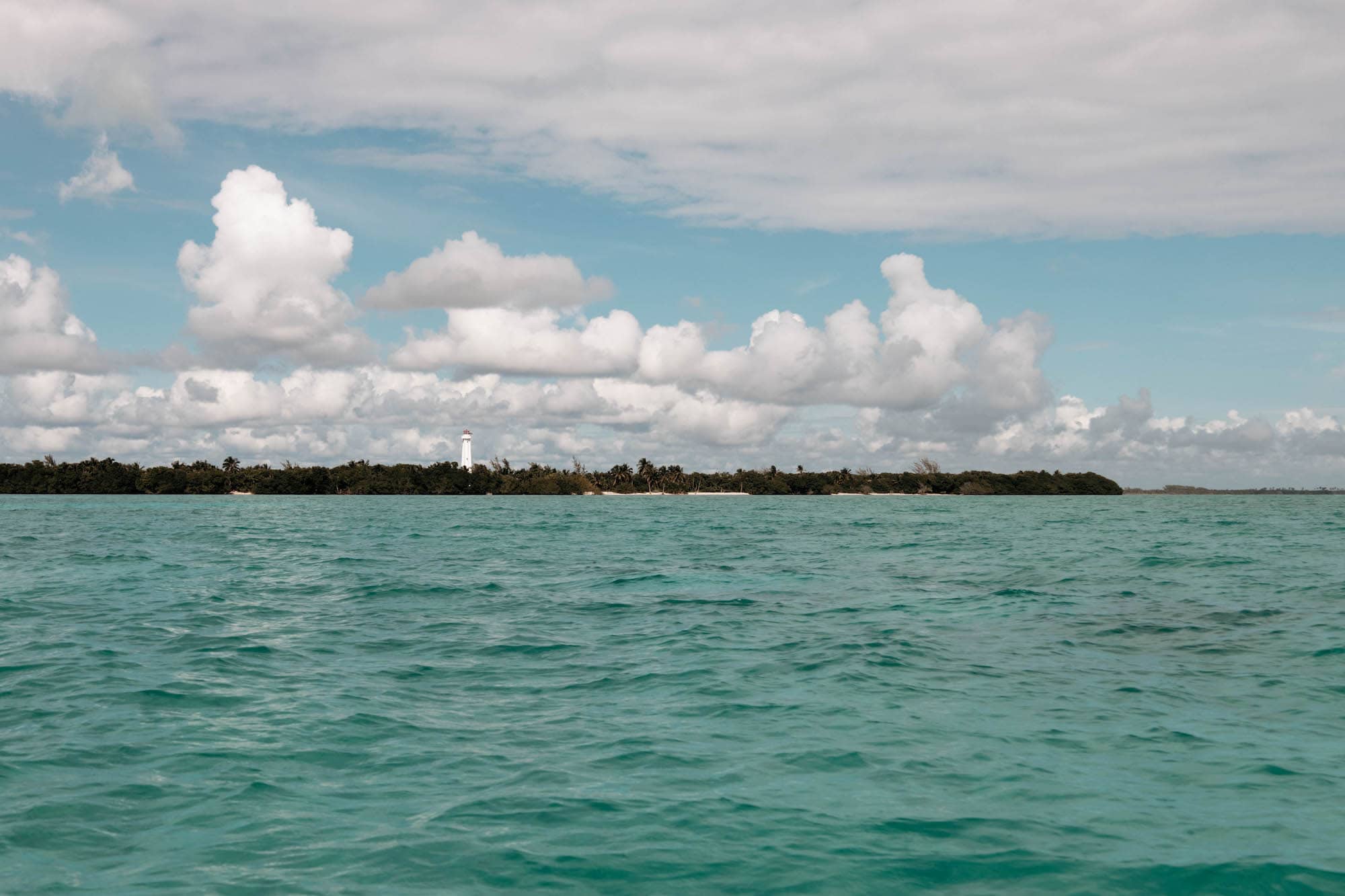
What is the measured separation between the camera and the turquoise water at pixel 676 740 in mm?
9234

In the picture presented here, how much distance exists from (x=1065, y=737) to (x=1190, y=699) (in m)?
3.82

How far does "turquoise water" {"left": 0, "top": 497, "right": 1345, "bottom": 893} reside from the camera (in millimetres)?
9234

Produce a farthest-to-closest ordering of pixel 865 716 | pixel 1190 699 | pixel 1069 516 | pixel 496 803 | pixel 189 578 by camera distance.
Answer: pixel 1069 516 < pixel 189 578 < pixel 1190 699 < pixel 865 716 < pixel 496 803

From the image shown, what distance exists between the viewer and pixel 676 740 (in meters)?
13.5

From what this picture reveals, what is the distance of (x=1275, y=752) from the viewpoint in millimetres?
12898

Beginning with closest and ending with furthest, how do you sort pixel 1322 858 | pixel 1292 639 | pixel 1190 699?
pixel 1322 858
pixel 1190 699
pixel 1292 639

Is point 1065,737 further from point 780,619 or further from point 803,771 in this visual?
point 780,619

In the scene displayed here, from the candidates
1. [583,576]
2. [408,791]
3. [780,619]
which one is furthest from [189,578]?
[408,791]

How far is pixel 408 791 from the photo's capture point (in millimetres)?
11078

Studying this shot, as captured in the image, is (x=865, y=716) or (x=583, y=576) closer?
(x=865, y=716)

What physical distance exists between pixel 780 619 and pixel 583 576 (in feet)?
48.4

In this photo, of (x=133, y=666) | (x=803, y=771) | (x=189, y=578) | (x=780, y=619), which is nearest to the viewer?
(x=803, y=771)

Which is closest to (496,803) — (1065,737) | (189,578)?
(1065,737)

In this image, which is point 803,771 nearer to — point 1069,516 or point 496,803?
point 496,803
